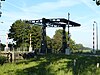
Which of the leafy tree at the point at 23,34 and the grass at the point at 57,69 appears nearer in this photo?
the grass at the point at 57,69

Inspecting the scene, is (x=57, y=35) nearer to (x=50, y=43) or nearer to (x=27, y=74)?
(x=50, y=43)

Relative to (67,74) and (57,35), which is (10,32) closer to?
(57,35)

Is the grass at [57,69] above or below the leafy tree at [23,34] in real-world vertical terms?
below

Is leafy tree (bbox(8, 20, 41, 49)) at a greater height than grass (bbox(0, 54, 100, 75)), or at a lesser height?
greater

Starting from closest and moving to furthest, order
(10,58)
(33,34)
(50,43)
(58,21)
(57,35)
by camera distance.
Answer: (58,21), (10,58), (33,34), (50,43), (57,35)

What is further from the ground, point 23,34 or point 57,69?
point 23,34

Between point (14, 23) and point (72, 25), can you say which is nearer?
point (72, 25)

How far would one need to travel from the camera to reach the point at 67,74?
841 inches

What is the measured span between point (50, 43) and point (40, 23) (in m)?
52.1

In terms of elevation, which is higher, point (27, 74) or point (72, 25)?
point (72, 25)

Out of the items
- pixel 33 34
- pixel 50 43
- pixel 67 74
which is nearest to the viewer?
pixel 67 74

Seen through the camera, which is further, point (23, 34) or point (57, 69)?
point (23, 34)

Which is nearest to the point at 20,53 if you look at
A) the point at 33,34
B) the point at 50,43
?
the point at 33,34

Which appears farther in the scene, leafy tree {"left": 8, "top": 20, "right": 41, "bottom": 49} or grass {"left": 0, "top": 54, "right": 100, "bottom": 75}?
leafy tree {"left": 8, "top": 20, "right": 41, "bottom": 49}
